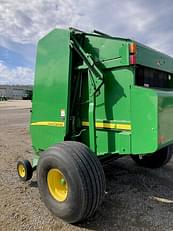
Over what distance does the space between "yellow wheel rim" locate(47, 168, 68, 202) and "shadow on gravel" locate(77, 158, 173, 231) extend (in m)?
0.44

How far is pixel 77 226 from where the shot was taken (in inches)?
104

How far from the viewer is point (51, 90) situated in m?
3.47

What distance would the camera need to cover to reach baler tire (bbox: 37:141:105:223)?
2473 millimetres

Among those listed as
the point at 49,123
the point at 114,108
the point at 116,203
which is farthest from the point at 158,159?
the point at 49,123

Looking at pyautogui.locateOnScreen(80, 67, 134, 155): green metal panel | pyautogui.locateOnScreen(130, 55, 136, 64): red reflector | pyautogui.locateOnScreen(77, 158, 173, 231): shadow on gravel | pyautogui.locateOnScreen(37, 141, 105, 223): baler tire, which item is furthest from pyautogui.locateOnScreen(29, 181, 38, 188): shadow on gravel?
pyautogui.locateOnScreen(130, 55, 136, 64): red reflector

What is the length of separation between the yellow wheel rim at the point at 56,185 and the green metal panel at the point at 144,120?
3.15ft

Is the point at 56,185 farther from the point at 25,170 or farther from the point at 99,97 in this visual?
the point at 99,97

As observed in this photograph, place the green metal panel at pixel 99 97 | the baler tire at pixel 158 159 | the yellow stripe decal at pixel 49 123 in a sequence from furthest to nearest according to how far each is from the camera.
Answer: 1. the baler tire at pixel 158 159
2. the yellow stripe decal at pixel 49 123
3. the green metal panel at pixel 99 97

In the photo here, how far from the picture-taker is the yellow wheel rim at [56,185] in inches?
113

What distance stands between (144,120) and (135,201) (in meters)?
1.35

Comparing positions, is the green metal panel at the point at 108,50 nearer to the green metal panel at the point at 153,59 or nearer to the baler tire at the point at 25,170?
the green metal panel at the point at 153,59

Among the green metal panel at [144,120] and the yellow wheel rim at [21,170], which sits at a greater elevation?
the green metal panel at [144,120]

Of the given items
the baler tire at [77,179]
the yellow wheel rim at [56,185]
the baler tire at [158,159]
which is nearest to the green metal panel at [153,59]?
the baler tire at [77,179]

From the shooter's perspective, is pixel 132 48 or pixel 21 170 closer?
pixel 132 48
